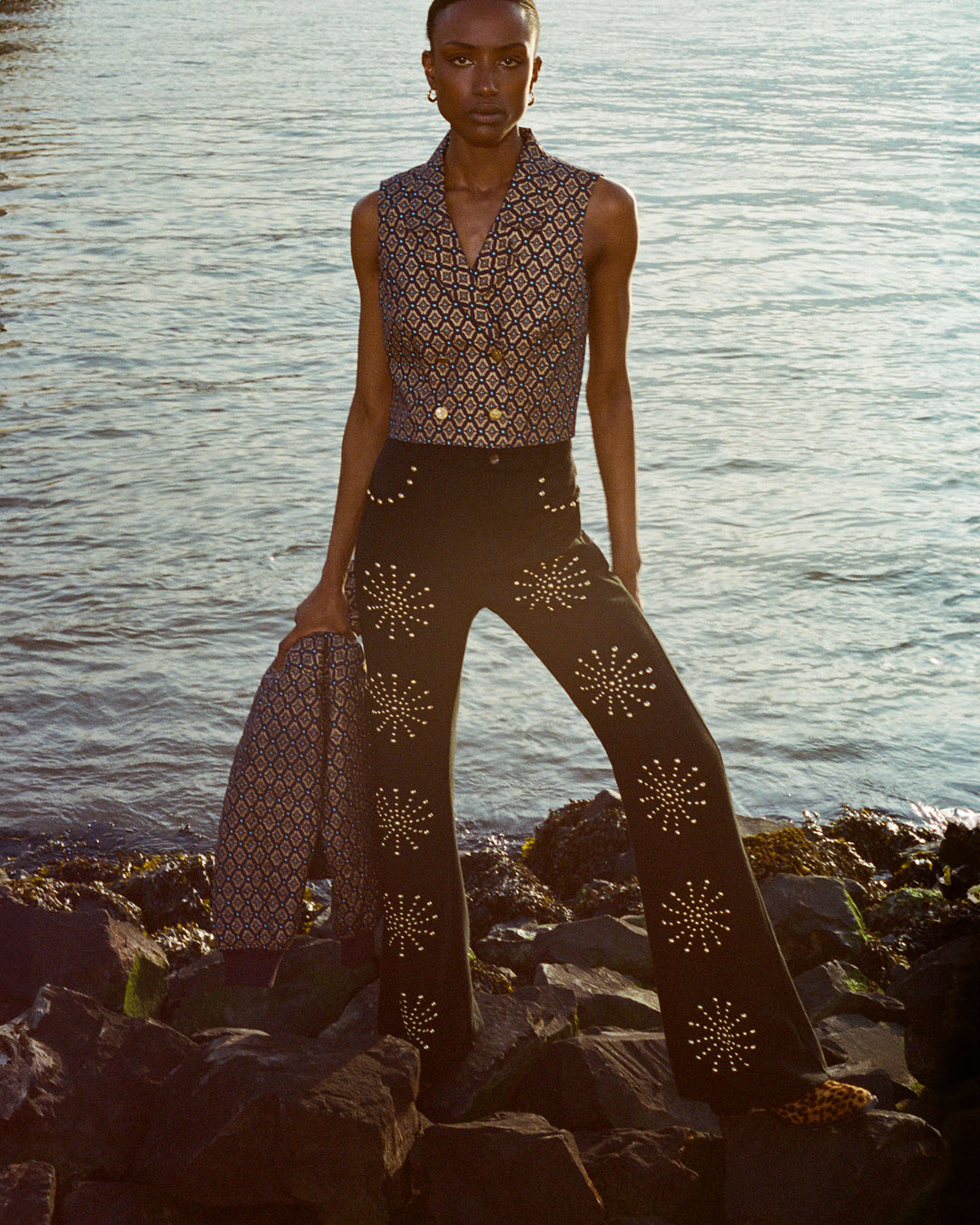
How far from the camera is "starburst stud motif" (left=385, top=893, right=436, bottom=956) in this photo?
3592 millimetres

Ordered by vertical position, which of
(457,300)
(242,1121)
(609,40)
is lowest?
(242,1121)

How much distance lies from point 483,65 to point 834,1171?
2473 millimetres

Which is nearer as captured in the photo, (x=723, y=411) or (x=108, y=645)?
(x=108, y=645)

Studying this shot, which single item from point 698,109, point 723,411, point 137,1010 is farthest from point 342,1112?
point 698,109

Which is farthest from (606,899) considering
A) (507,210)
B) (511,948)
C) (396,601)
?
(507,210)

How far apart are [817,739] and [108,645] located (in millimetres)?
3370

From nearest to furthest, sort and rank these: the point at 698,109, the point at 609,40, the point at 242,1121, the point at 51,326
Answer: the point at 242,1121 < the point at 51,326 < the point at 698,109 < the point at 609,40

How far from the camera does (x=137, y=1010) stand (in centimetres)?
410

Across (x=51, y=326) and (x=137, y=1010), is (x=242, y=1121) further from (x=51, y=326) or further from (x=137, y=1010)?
(x=51, y=326)

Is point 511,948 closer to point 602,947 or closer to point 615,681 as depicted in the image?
point 602,947

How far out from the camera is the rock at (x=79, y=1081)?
3.25m

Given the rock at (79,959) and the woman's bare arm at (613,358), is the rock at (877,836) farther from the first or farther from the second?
the rock at (79,959)

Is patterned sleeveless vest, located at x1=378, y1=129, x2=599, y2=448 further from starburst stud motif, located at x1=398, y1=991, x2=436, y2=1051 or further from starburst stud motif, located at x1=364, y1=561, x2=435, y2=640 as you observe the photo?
starburst stud motif, located at x1=398, y1=991, x2=436, y2=1051

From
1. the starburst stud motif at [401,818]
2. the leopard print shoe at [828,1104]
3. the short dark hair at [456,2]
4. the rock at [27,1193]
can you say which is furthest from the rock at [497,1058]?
the short dark hair at [456,2]
